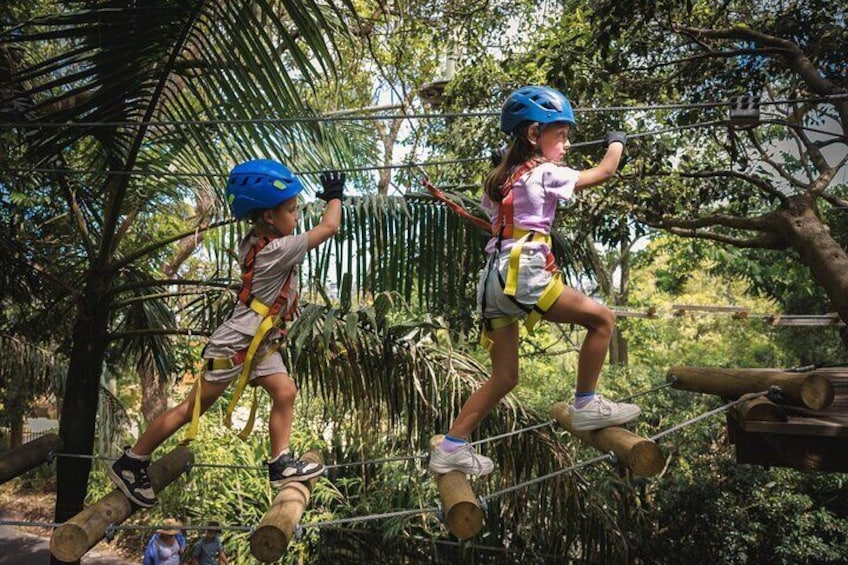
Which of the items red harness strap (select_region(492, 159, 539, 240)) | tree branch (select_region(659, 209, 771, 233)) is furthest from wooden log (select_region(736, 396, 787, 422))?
tree branch (select_region(659, 209, 771, 233))

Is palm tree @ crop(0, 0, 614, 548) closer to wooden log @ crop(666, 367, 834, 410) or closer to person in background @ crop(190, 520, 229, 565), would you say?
wooden log @ crop(666, 367, 834, 410)

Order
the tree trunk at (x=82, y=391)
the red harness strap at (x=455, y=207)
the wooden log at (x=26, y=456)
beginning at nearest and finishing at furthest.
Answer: the red harness strap at (x=455, y=207) → the wooden log at (x=26, y=456) → the tree trunk at (x=82, y=391)

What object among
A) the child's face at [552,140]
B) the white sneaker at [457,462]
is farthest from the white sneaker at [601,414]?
the child's face at [552,140]

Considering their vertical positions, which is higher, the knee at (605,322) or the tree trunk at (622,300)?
the tree trunk at (622,300)

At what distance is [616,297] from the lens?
15906 mm

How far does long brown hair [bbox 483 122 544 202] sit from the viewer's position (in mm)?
2840

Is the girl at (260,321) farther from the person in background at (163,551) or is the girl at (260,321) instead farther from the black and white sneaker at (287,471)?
the person in background at (163,551)

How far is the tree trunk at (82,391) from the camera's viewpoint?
402cm

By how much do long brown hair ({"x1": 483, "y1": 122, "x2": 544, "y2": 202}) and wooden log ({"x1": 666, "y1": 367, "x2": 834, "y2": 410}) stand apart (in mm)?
1544

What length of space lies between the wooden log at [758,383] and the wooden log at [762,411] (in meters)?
0.06

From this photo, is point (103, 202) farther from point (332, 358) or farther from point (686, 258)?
point (686, 258)

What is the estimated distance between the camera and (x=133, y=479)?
291 centimetres

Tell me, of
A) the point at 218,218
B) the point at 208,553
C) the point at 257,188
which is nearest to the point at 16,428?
the point at 208,553

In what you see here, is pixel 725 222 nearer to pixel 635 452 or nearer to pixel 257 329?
pixel 635 452
